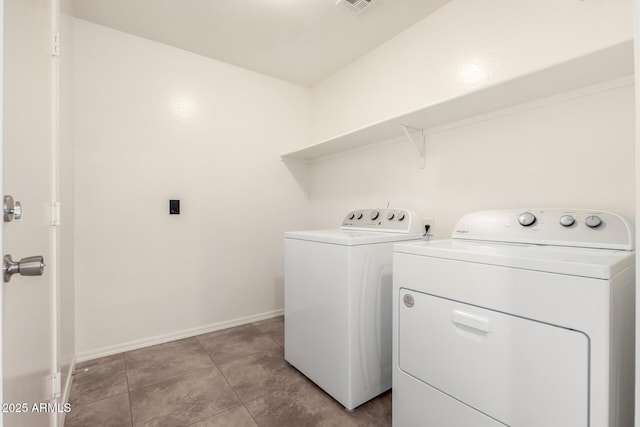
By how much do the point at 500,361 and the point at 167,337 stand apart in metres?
2.24

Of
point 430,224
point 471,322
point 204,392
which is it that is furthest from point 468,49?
point 204,392

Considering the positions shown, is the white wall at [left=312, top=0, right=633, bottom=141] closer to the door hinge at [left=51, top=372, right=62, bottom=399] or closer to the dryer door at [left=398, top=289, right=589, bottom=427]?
the dryer door at [left=398, top=289, right=589, bottom=427]

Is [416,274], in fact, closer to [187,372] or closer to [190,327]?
[187,372]

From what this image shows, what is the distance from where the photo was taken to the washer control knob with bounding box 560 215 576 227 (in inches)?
47.3


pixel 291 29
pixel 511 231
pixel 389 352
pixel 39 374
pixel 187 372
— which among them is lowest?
pixel 187 372

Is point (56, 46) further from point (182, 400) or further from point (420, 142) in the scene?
point (420, 142)

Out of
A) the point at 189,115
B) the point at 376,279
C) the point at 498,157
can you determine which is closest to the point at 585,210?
the point at 498,157

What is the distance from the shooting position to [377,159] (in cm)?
231

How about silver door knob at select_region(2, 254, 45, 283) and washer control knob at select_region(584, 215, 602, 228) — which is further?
washer control knob at select_region(584, 215, 602, 228)

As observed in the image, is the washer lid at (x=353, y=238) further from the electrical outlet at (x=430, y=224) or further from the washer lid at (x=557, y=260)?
the washer lid at (x=557, y=260)

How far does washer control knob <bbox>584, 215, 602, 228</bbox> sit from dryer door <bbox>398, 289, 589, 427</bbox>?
0.56m

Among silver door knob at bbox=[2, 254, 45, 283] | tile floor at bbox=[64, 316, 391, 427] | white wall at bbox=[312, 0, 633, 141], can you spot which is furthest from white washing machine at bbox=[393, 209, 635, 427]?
silver door knob at bbox=[2, 254, 45, 283]

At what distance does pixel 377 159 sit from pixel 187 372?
6.38ft

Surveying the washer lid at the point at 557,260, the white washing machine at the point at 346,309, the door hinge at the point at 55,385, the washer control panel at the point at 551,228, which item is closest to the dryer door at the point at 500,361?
the washer lid at the point at 557,260
